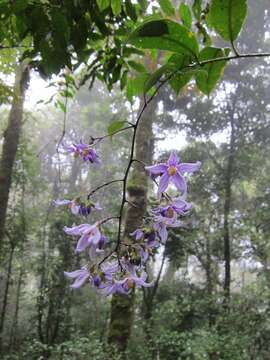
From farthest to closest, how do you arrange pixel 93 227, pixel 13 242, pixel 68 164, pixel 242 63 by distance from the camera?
pixel 68 164 < pixel 242 63 < pixel 13 242 < pixel 93 227

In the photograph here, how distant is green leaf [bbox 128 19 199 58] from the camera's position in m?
0.62

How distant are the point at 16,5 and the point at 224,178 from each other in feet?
30.0

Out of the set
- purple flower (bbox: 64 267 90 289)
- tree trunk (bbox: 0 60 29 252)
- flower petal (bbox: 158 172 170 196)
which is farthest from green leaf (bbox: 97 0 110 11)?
tree trunk (bbox: 0 60 29 252)

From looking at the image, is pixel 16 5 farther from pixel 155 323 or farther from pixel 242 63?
pixel 242 63

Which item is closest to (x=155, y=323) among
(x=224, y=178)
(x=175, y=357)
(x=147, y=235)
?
(x=175, y=357)

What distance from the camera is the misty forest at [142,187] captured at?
82 cm

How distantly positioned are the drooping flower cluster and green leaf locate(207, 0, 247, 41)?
0.82 ft

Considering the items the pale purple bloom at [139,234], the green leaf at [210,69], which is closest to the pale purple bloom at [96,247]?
the pale purple bloom at [139,234]

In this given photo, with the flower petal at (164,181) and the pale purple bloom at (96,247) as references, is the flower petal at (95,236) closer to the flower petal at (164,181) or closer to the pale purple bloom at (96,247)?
the pale purple bloom at (96,247)

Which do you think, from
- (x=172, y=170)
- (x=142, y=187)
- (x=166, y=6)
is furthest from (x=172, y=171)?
(x=142, y=187)

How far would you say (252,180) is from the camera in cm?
1111

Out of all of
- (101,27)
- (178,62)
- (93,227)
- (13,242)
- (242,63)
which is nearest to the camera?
(178,62)

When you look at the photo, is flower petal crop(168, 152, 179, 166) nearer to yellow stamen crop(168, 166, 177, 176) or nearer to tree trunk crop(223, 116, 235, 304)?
yellow stamen crop(168, 166, 177, 176)

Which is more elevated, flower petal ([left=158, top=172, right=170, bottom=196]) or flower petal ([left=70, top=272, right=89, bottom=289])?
flower petal ([left=158, top=172, right=170, bottom=196])
